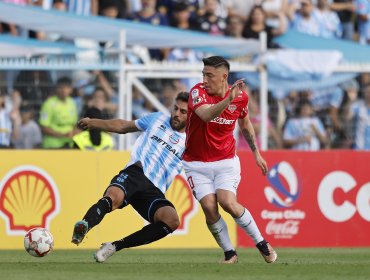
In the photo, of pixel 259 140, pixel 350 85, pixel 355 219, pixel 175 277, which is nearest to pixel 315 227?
pixel 355 219

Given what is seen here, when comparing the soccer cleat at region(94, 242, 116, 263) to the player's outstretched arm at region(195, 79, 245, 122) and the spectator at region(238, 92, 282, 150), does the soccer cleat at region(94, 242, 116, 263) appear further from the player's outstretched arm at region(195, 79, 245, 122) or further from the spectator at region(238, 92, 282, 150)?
the spectator at region(238, 92, 282, 150)

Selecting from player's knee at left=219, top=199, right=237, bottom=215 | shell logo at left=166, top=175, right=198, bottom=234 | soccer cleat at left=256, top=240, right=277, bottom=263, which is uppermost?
player's knee at left=219, top=199, right=237, bottom=215

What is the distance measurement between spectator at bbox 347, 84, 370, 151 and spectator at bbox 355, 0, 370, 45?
3469mm

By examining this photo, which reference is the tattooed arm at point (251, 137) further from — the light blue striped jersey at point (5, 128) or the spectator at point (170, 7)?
the spectator at point (170, 7)

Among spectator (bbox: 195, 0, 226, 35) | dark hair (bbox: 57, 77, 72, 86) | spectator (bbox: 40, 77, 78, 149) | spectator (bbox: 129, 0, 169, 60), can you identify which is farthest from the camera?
spectator (bbox: 195, 0, 226, 35)

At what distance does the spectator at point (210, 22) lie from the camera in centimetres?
2202

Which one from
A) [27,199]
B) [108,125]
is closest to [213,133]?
[108,125]

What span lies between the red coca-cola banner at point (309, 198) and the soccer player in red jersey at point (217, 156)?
207 inches

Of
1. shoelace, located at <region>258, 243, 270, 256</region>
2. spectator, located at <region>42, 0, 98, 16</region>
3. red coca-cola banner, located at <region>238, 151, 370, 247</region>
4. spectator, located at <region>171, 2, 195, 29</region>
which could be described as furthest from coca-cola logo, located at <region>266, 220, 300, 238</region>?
spectator, located at <region>42, 0, 98, 16</region>

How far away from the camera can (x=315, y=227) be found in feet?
58.8

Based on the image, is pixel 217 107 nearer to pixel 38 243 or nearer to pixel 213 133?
pixel 213 133

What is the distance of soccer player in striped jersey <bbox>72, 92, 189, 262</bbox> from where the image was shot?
490 inches

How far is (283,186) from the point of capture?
1798cm

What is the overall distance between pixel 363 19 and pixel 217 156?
481 inches
